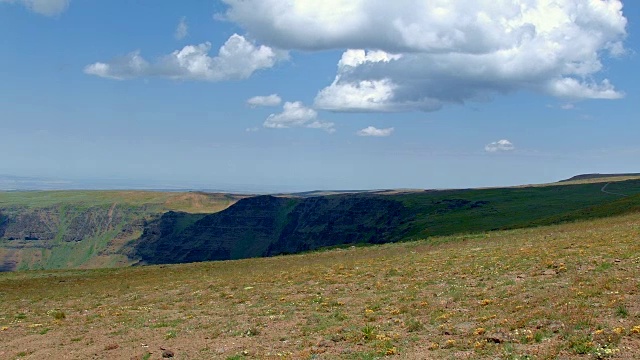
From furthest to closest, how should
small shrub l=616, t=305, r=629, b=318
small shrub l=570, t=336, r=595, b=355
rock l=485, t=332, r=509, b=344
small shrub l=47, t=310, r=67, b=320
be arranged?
small shrub l=47, t=310, r=67, b=320, small shrub l=616, t=305, r=629, b=318, rock l=485, t=332, r=509, b=344, small shrub l=570, t=336, r=595, b=355

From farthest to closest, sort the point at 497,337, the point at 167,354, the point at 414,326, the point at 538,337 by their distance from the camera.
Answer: the point at 414,326
the point at 167,354
the point at 497,337
the point at 538,337

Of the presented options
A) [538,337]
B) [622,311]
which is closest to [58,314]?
[538,337]

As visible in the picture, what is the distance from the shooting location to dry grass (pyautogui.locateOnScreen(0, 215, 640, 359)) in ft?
62.5

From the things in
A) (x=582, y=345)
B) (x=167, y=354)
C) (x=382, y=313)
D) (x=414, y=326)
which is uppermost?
(x=582, y=345)

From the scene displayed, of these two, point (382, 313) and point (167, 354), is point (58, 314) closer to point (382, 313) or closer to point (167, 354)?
point (167, 354)

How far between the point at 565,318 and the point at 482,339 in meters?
3.28

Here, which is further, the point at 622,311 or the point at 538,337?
the point at 622,311

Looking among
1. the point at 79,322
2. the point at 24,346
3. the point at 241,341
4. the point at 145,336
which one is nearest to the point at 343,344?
the point at 241,341

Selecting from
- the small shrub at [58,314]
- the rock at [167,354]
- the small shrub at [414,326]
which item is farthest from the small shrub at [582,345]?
the small shrub at [58,314]

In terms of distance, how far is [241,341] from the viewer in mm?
23219

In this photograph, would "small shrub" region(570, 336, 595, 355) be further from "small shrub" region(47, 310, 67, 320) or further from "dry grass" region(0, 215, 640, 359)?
"small shrub" region(47, 310, 67, 320)

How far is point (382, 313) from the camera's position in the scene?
25891 millimetres

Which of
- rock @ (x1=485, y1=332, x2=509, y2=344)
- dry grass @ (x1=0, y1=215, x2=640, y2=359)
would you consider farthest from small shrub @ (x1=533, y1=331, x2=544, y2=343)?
rock @ (x1=485, y1=332, x2=509, y2=344)

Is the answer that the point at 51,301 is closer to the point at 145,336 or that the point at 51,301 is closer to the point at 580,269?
the point at 145,336
